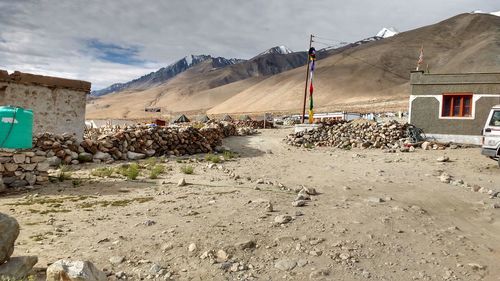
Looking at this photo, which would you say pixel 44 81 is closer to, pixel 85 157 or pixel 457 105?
pixel 85 157

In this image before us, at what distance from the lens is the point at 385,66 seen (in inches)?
4589

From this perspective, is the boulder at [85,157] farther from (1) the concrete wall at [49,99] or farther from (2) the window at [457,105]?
(2) the window at [457,105]

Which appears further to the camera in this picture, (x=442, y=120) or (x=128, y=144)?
(x=442, y=120)

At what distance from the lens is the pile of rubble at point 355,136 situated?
69.0ft

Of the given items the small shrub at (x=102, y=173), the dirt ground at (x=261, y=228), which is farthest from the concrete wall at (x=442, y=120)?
the small shrub at (x=102, y=173)

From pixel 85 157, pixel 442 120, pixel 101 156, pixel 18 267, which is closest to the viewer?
pixel 18 267

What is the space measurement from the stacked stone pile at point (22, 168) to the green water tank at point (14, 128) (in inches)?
8.7

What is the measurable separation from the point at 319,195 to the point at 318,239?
2979 millimetres

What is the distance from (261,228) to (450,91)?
18945mm

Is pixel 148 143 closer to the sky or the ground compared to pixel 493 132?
closer to the ground

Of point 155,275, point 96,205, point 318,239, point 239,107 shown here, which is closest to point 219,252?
point 155,275

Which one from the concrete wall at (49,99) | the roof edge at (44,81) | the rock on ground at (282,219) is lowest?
the rock on ground at (282,219)

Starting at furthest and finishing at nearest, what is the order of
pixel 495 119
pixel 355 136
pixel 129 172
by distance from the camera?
pixel 355 136
pixel 495 119
pixel 129 172

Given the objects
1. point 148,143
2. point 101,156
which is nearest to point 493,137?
point 148,143
